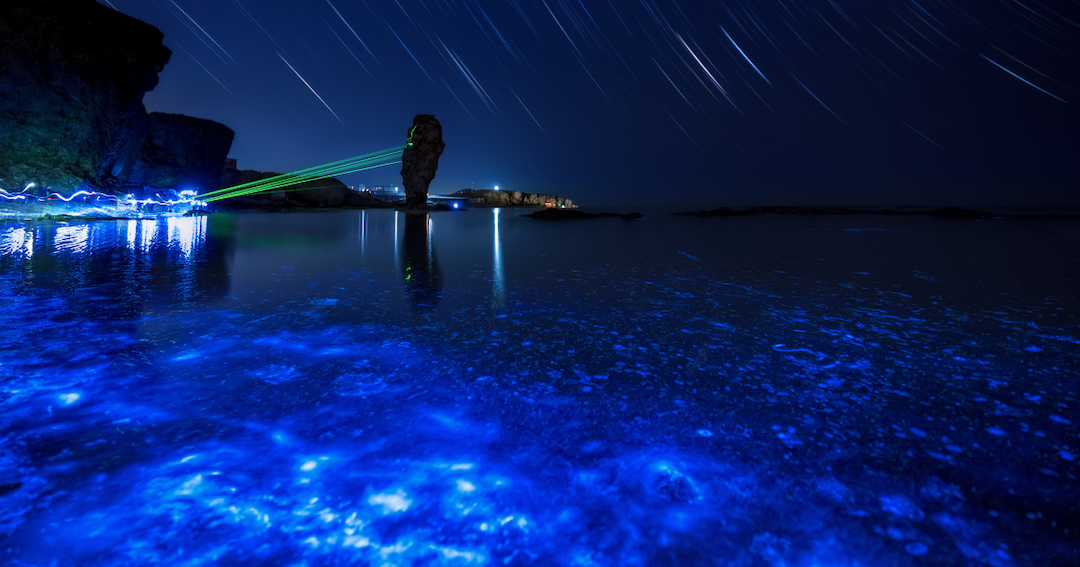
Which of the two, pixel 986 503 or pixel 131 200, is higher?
pixel 131 200

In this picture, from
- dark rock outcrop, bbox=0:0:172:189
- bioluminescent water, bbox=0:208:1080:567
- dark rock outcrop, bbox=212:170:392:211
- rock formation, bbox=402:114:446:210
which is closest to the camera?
bioluminescent water, bbox=0:208:1080:567

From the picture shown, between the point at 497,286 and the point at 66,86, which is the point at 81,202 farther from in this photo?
the point at 497,286

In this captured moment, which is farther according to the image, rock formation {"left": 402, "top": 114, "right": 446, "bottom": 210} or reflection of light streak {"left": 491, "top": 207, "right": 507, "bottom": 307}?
rock formation {"left": 402, "top": 114, "right": 446, "bottom": 210}

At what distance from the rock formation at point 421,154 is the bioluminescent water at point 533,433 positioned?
178 feet

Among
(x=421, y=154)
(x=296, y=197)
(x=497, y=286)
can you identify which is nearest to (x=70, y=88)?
(x=497, y=286)

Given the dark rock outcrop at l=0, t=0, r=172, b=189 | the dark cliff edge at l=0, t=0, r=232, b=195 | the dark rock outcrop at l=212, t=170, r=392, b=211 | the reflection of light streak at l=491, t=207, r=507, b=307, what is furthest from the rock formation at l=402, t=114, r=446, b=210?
the reflection of light streak at l=491, t=207, r=507, b=307

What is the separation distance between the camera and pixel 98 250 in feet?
28.9

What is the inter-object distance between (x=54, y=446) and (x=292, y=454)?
997 mm

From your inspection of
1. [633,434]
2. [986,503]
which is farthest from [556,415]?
[986,503]

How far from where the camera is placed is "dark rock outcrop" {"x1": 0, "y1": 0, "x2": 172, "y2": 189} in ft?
69.3

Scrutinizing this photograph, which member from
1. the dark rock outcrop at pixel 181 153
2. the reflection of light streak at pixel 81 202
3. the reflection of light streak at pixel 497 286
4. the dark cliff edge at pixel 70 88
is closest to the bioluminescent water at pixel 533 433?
the reflection of light streak at pixel 497 286

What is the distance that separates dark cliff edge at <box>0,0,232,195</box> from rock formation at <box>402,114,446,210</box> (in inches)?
1116

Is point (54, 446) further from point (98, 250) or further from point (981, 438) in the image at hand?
point (98, 250)

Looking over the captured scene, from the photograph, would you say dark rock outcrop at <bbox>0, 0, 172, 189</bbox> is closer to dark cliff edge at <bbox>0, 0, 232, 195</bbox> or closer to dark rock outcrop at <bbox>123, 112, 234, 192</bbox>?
dark cliff edge at <bbox>0, 0, 232, 195</bbox>
